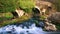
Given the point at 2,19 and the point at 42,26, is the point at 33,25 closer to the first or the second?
the point at 42,26

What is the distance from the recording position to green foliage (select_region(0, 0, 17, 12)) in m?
2.58

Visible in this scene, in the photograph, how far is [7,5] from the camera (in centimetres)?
262

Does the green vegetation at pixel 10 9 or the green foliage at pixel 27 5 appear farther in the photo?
the green foliage at pixel 27 5

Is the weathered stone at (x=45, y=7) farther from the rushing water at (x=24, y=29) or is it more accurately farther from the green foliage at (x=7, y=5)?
the green foliage at (x=7, y=5)

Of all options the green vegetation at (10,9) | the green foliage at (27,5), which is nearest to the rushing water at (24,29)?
the green vegetation at (10,9)

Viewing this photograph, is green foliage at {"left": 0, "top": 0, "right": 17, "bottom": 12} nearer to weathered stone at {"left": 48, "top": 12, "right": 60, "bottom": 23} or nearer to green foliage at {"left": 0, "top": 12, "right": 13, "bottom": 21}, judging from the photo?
green foliage at {"left": 0, "top": 12, "right": 13, "bottom": 21}

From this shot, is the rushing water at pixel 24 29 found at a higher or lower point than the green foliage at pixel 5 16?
lower

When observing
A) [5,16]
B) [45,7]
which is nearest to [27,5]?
[45,7]

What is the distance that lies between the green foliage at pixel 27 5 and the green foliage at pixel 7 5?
9 centimetres

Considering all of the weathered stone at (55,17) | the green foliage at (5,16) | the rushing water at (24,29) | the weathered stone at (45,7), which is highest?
the weathered stone at (45,7)

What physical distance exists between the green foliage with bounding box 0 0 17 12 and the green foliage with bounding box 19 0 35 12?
0.09 m

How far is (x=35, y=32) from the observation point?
100 inches

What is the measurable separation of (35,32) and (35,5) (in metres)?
0.36

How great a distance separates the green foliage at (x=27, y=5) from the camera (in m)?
2.68
